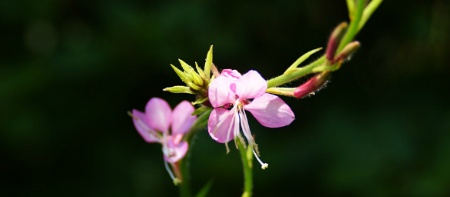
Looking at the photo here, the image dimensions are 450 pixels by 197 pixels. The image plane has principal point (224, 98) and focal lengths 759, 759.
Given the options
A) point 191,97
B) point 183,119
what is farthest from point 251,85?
point 191,97

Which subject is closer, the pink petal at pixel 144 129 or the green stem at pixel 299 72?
the green stem at pixel 299 72

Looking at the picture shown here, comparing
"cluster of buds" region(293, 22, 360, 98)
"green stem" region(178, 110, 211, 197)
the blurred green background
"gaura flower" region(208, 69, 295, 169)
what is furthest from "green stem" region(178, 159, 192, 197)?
the blurred green background

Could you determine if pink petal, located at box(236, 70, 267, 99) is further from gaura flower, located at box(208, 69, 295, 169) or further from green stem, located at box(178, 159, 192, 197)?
green stem, located at box(178, 159, 192, 197)

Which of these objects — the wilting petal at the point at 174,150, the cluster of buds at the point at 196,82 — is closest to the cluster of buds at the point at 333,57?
the cluster of buds at the point at 196,82

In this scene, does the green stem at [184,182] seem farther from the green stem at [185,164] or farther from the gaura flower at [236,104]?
the gaura flower at [236,104]

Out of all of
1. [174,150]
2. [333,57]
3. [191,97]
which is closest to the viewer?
[333,57]

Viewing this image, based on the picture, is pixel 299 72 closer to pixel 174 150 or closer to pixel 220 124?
pixel 220 124
